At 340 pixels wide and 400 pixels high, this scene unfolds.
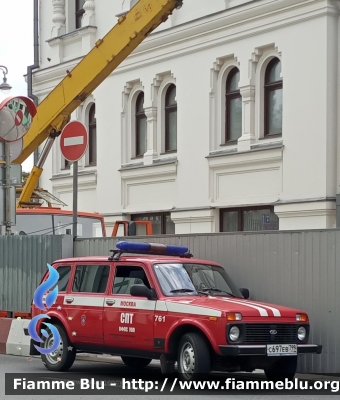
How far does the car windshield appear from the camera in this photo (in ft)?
45.6

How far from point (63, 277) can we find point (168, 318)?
291 centimetres

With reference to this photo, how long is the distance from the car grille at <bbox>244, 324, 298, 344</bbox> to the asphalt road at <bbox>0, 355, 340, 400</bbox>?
A: 0.68 metres

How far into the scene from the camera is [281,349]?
12938 mm

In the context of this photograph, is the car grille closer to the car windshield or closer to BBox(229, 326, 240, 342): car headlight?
BBox(229, 326, 240, 342): car headlight

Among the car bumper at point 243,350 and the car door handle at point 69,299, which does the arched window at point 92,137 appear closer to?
the car door handle at point 69,299

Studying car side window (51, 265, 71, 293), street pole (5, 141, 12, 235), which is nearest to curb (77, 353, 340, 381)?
car side window (51, 265, 71, 293)

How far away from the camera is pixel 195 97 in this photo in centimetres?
2630

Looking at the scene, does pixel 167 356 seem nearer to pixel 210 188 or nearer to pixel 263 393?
pixel 263 393

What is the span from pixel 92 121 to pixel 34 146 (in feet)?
22.3

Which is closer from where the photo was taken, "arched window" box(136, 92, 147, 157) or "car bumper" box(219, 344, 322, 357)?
"car bumper" box(219, 344, 322, 357)

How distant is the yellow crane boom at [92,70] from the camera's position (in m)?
21.7

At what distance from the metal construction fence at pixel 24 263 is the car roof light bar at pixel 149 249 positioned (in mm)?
4243

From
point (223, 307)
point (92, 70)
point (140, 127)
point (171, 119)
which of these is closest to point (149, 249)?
point (223, 307)

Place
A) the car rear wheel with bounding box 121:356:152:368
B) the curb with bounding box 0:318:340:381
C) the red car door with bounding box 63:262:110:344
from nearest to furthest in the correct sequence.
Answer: the red car door with bounding box 63:262:110:344 < the car rear wheel with bounding box 121:356:152:368 < the curb with bounding box 0:318:340:381
